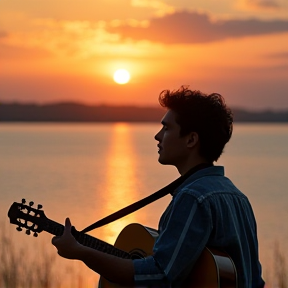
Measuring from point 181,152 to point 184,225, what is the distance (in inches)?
16.1

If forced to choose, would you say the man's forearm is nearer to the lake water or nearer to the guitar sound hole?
the guitar sound hole

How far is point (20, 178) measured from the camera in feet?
111

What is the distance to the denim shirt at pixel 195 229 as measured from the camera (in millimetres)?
3221

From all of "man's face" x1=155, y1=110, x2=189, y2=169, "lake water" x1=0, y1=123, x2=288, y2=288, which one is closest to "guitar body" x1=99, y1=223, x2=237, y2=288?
"man's face" x1=155, y1=110, x2=189, y2=169

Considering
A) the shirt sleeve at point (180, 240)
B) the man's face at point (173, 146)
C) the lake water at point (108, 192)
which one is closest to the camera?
the shirt sleeve at point (180, 240)

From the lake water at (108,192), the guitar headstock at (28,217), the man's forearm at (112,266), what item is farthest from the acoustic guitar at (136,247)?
the lake water at (108,192)

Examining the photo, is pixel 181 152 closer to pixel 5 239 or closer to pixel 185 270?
pixel 185 270

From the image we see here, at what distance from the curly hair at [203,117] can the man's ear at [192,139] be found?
1 centimetres

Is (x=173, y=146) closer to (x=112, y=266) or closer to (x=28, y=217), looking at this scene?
(x=112, y=266)

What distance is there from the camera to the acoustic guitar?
337cm

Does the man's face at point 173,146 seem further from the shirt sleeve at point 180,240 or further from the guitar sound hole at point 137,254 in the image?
the guitar sound hole at point 137,254

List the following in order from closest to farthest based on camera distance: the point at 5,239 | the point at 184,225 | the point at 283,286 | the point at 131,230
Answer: the point at 184,225 < the point at 131,230 < the point at 283,286 < the point at 5,239

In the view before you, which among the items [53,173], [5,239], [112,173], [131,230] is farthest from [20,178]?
[131,230]

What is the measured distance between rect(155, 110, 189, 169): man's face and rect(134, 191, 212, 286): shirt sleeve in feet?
0.90
